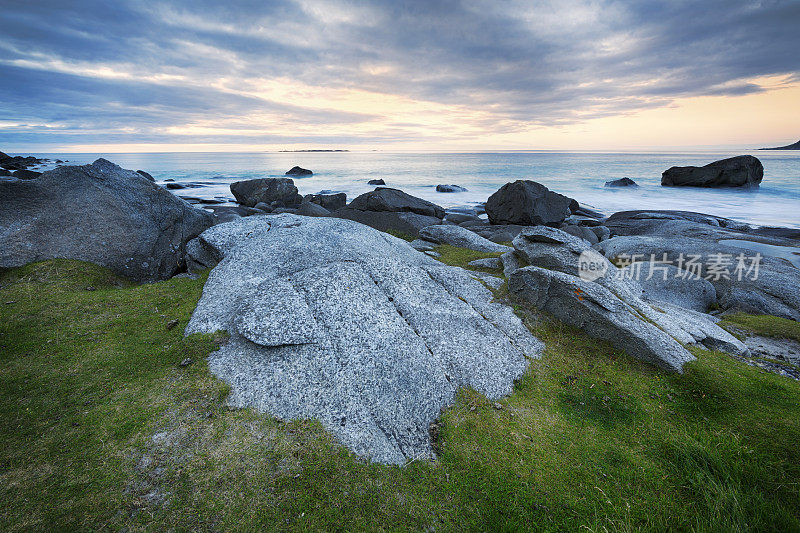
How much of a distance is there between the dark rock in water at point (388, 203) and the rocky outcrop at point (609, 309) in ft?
62.6

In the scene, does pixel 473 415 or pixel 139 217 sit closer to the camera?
pixel 473 415

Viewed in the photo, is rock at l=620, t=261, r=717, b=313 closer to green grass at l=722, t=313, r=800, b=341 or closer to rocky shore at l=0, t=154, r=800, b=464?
rocky shore at l=0, t=154, r=800, b=464

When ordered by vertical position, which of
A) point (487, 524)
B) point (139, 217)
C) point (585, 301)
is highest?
point (139, 217)

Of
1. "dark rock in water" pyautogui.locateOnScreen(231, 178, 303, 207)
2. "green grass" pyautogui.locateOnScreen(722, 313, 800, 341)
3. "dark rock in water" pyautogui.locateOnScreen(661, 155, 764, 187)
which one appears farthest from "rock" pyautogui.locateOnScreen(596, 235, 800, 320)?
"dark rock in water" pyautogui.locateOnScreen(661, 155, 764, 187)

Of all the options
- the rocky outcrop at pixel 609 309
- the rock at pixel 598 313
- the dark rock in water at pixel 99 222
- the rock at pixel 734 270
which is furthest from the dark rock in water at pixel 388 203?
the rock at pixel 598 313

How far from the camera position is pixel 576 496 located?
5707 mm

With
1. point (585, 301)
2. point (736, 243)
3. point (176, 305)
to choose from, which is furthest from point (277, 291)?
point (736, 243)

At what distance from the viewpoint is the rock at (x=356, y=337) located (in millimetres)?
6914

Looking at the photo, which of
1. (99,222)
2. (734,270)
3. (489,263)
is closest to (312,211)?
(99,222)

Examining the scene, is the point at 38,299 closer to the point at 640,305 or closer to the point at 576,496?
the point at 576,496

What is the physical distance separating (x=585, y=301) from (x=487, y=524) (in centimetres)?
670

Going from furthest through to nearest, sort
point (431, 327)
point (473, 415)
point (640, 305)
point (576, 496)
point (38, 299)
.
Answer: point (640, 305)
point (38, 299)
point (431, 327)
point (473, 415)
point (576, 496)

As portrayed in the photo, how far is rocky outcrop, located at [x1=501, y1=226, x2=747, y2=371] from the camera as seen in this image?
912 centimetres

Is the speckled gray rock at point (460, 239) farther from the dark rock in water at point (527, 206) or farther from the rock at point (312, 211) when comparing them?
the dark rock in water at point (527, 206)
